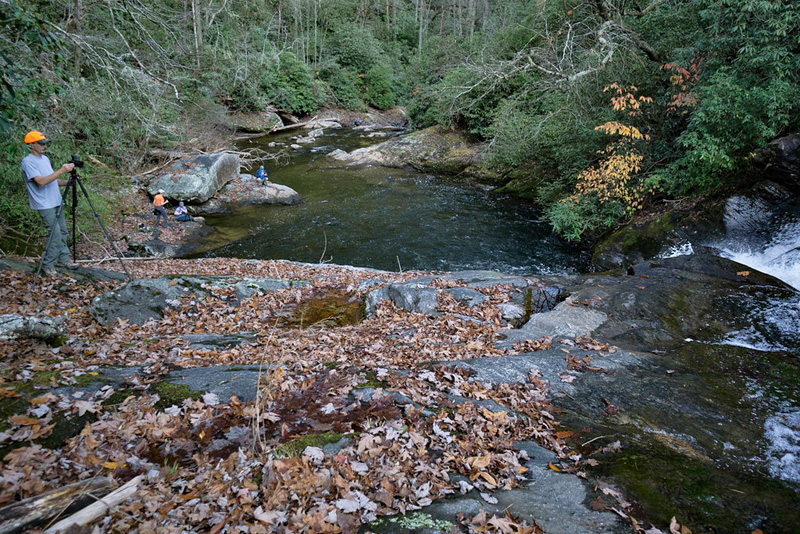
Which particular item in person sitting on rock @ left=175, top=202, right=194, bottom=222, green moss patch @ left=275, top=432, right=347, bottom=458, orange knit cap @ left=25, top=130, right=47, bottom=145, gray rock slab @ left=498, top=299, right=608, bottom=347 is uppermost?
orange knit cap @ left=25, top=130, right=47, bottom=145

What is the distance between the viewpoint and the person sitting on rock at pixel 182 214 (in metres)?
13.8

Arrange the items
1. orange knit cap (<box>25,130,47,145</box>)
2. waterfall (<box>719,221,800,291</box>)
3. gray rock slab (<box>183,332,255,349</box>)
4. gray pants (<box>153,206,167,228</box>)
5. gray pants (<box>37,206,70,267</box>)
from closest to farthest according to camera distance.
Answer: gray rock slab (<box>183,332,255,349</box>) < orange knit cap (<box>25,130,47,145</box>) < gray pants (<box>37,206,70,267</box>) < waterfall (<box>719,221,800,291</box>) < gray pants (<box>153,206,167,228</box>)

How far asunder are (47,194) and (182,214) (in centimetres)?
779

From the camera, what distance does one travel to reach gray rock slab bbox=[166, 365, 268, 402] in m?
3.95

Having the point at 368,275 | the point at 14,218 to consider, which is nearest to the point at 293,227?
the point at 368,275

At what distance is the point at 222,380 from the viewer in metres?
4.15

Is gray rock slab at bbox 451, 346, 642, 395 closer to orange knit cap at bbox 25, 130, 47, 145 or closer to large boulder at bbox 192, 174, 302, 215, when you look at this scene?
orange knit cap at bbox 25, 130, 47, 145

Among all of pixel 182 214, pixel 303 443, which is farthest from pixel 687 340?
pixel 182 214

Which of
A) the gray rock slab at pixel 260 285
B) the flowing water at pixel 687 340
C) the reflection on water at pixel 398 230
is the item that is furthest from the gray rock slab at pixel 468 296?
the reflection on water at pixel 398 230

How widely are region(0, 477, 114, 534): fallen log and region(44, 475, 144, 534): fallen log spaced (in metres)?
0.07

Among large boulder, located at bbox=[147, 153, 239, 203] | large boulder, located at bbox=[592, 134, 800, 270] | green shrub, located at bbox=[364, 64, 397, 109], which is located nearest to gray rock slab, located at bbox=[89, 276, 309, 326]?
large boulder, located at bbox=[147, 153, 239, 203]

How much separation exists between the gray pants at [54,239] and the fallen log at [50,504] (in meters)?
5.32

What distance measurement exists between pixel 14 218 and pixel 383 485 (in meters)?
11.8

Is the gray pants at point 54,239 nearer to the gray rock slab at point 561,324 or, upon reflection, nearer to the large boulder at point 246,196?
the gray rock slab at point 561,324
